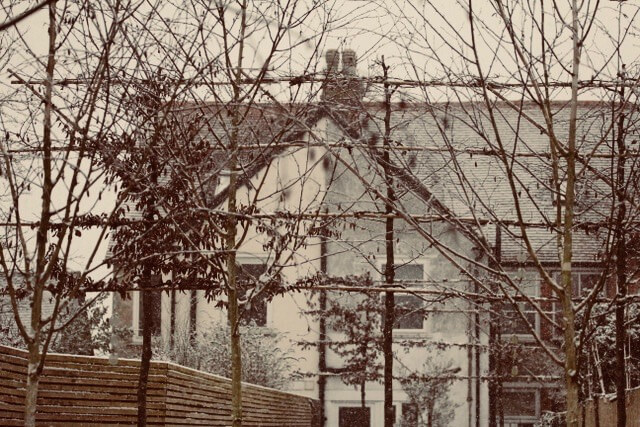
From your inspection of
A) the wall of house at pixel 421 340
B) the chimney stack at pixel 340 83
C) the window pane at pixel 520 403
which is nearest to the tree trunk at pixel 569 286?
the chimney stack at pixel 340 83

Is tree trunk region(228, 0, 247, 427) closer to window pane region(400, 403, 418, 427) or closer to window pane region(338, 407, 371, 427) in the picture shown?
window pane region(400, 403, 418, 427)

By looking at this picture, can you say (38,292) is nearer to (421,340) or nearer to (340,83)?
(340,83)

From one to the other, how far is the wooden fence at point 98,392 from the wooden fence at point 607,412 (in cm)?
647

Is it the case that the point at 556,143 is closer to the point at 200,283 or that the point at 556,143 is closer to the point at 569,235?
the point at 569,235

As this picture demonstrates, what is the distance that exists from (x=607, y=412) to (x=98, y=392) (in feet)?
31.3

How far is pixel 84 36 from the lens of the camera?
27.0ft

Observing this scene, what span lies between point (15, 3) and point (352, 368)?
1653 centimetres

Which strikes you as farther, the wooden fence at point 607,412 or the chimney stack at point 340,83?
the wooden fence at point 607,412

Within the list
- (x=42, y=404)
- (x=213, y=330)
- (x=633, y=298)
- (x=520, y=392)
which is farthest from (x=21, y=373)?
(x=520, y=392)

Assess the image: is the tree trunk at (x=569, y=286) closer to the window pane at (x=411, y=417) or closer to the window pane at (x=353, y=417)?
the window pane at (x=411, y=417)

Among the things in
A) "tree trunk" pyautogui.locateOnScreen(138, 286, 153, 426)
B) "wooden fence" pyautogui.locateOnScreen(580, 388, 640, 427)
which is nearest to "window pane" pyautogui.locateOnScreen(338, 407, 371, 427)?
"wooden fence" pyautogui.locateOnScreen(580, 388, 640, 427)

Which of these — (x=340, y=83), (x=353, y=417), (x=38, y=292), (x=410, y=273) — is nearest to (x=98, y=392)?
(x=38, y=292)

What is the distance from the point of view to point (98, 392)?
1251 centimetres

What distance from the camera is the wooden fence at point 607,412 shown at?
15.0 metres
